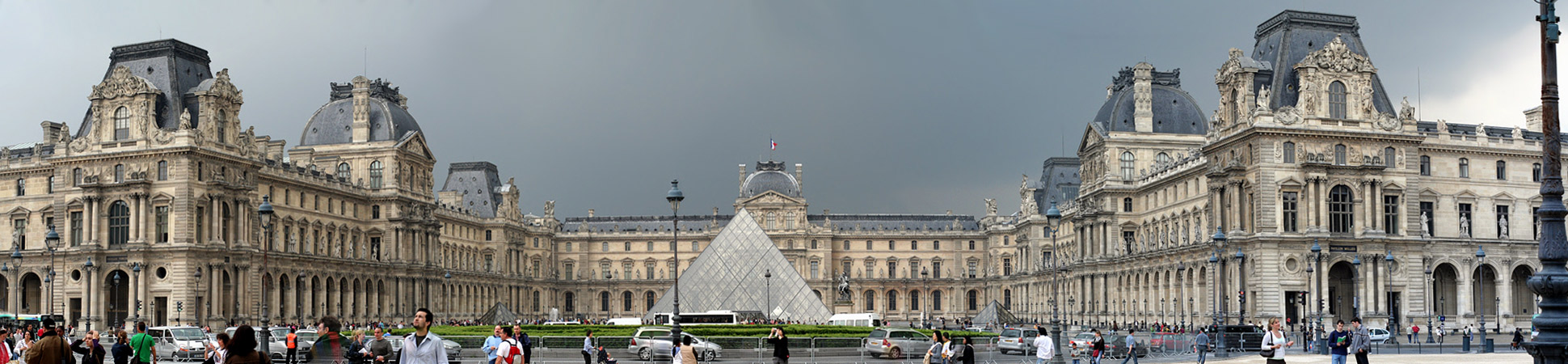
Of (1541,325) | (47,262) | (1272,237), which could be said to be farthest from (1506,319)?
(47,262)

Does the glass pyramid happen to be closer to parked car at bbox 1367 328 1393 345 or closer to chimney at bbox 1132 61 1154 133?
chimney at bbox 1132 61 1154 133

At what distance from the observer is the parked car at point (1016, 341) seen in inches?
1486

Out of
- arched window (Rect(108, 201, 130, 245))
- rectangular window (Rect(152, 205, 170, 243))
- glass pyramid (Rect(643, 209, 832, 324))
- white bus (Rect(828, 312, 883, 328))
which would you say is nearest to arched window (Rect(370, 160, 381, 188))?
glass pyramid (Rect(643, 209, 832, 324))

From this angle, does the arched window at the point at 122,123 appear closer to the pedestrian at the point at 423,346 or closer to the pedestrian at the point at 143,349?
the pedestrian at the point at 143,349

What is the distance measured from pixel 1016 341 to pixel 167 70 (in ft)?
120

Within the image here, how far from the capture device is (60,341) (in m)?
14.6

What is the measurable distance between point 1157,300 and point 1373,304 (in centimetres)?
1196

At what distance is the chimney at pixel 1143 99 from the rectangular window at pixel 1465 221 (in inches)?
744

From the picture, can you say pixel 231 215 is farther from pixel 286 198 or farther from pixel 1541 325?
pixel 1541 325

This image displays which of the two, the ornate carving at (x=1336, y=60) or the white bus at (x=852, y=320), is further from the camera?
the white bus at (x=852, y=320)

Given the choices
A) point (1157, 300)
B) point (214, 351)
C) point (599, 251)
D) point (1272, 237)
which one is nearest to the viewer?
point (214, 351)

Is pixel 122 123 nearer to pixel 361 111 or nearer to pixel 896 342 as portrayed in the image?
pixel 361 111

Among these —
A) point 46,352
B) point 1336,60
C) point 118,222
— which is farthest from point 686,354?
point 118,222

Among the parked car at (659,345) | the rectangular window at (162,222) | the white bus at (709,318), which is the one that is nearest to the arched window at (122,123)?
the rectangular window at (162,222)
